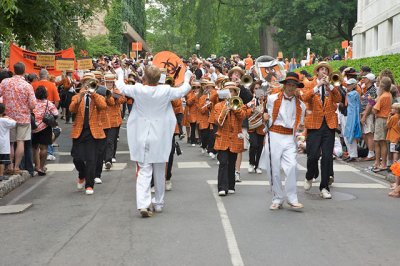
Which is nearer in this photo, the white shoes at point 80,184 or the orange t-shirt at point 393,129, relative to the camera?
the white shoes at point 80,184

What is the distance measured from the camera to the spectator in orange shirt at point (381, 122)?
45.9 ft

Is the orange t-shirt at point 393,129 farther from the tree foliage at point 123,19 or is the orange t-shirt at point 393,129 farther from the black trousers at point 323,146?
the tree foliage at point 123,19

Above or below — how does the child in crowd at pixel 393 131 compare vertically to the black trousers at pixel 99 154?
above

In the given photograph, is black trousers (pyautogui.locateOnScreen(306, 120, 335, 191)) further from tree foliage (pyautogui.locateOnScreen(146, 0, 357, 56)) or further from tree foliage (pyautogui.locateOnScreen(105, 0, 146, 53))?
tree foliage (pyautogui.locateOnScreen(146, 0, 357, 56))

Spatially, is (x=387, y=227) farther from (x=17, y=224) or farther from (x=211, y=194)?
(x=17, y=224)

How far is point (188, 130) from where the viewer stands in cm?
2050

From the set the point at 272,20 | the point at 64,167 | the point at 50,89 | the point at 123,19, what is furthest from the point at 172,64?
the point at 123,19

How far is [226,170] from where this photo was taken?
10.7 m

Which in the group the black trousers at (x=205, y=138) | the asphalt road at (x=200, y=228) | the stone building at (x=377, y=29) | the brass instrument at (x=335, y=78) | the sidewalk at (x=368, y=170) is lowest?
the asphalt road at (x=200, y=228)

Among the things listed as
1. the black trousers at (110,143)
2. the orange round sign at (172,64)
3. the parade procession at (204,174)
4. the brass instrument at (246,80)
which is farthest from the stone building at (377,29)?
the brass instrument at (246,80)

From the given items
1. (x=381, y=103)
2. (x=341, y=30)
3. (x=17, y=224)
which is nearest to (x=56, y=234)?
(x=17, y=224)

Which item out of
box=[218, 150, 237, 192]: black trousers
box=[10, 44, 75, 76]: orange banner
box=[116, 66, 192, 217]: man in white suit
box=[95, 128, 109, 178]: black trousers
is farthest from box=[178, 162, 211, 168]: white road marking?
box=[10, 44, 75, 76]: orange banner

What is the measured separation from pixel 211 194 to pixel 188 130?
387 inches

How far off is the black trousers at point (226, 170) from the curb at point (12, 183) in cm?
359
